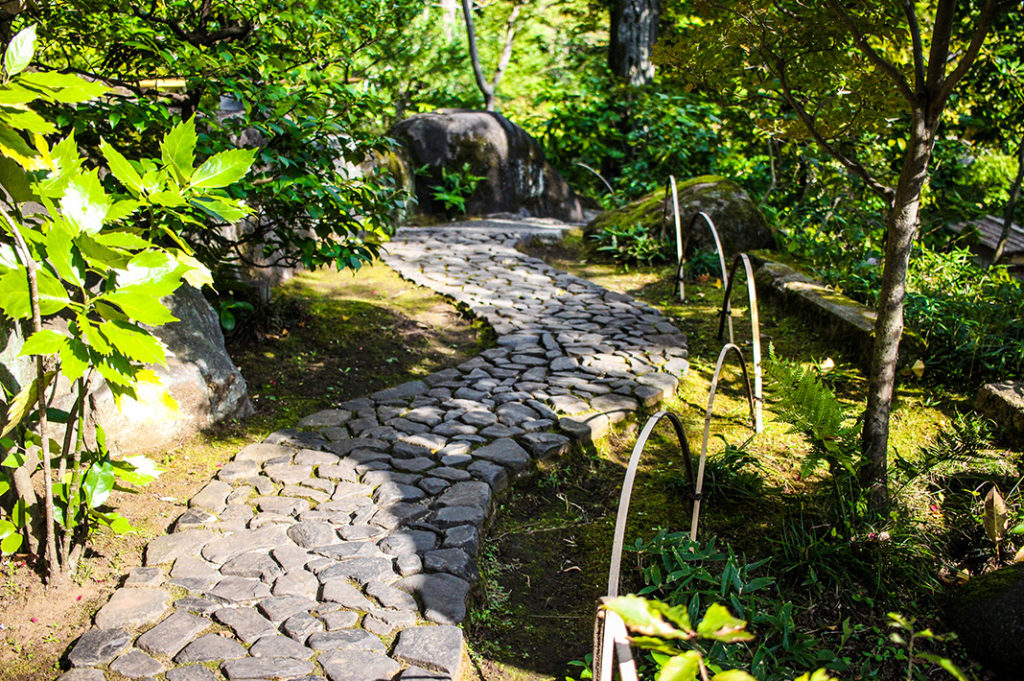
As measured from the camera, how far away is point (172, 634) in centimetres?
253

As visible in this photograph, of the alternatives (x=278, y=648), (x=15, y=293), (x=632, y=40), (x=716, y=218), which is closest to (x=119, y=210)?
(x=15, y=293)

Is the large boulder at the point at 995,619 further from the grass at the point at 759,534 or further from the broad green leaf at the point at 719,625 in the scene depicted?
the broad green leaf at the point at 719,625

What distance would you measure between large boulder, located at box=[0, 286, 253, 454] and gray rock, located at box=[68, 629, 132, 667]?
3.21 feet

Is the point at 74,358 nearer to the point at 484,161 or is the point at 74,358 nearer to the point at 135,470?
the point at 135,470

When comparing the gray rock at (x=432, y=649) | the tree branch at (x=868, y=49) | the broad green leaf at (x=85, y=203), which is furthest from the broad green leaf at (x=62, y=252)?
the tree branch at (x=868, y=49)

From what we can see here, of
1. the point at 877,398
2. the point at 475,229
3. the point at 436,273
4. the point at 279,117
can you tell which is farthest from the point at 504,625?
the point at 475,229

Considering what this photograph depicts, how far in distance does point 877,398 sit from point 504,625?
75.0 inches

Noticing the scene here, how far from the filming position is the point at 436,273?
7293mm

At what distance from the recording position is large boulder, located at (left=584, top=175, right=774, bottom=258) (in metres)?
7.80

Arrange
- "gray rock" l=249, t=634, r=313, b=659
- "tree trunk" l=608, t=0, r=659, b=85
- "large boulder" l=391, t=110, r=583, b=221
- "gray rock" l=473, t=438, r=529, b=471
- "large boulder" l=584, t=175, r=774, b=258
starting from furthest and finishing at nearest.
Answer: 1. "tree trunk" l=608, t=0, r=659, b=85
2. "large boulder" l=391, t=110, r=583, b=221
3. "large boulder" l=584, t=175, r=774, b=258
4. "gray rock" l=473, t=438, r=529, b=471
5. "gray rock" l=249, t=634, r=313, b=659

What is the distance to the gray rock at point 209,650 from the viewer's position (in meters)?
2.43

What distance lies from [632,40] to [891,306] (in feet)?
32.8

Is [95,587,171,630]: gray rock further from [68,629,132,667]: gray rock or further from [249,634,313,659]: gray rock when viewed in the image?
[249,634,313,659]: gray rock

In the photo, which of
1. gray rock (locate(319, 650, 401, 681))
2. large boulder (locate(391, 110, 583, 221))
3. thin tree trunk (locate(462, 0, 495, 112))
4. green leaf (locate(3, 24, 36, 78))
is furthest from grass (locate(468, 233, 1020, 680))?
thin tree trunk (locate(462, 0, 495, 112))
